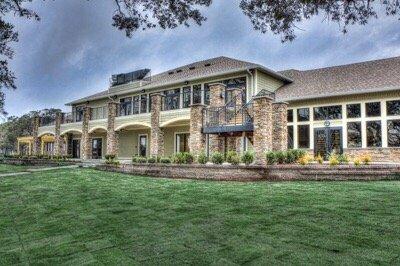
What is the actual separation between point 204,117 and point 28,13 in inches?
370

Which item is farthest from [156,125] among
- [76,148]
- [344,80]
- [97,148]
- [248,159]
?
[76,148]

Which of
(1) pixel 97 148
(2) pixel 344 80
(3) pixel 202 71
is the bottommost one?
(1) pixel 97 148

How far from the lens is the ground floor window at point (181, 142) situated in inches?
943

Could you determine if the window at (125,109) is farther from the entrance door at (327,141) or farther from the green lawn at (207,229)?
the green lawn at (207,229)

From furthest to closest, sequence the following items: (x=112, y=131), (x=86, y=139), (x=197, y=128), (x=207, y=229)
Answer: (x=86, y=139) < (x=112, y=131) < (x=197, y=128) < (x=207, y=229)

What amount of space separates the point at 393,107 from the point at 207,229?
1604cm

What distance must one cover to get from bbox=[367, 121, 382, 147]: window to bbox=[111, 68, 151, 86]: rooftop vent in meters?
16.8

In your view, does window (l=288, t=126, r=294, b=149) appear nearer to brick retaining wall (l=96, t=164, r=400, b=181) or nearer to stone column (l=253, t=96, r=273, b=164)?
stone column (l=253, t=96, r=273, b=164)

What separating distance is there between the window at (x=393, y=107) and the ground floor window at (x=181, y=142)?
12.2m

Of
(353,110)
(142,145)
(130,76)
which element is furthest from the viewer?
(130,76)

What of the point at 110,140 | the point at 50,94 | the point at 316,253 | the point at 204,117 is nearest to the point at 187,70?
the point at 110,140

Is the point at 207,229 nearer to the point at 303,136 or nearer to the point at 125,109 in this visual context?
the point at 303,136

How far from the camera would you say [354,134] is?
18.6 meters

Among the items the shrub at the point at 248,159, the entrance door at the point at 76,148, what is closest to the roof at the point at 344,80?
the shrub at the point at 248,159
